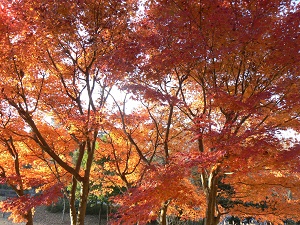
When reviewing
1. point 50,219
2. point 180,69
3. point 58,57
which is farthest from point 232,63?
point 50,219

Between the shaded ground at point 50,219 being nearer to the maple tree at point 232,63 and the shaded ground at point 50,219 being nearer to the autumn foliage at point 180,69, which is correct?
the autumn foliage at point 180,69

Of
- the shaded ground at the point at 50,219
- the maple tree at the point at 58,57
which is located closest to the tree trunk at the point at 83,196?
the maple tree at the point at 58,57

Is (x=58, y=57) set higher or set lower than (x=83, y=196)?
higher

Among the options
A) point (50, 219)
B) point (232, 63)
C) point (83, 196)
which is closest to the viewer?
point (232, 63)

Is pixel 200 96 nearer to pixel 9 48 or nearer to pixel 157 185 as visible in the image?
pixel 157 185

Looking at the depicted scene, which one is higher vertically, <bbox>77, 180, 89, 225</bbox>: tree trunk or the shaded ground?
<bbox>77, 180, 89, 225</bbox>: tree trunk

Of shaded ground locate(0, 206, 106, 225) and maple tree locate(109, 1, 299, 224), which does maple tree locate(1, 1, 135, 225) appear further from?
shaded ground locate(0, 206, 106, 225)

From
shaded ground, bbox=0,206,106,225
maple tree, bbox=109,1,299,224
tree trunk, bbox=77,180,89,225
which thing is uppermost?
maple tree, bbox=109,1,299,224

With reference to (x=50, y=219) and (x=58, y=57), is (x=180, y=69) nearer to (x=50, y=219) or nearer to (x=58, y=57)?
(x=58, y=57)

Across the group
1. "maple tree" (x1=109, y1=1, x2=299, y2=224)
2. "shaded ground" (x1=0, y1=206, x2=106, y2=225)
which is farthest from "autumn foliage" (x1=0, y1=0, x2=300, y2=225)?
"shaded ground" (x1=0, y1=206, x2=106, y2=225)

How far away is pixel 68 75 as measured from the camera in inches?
312

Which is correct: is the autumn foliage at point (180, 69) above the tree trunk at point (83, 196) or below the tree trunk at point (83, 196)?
above

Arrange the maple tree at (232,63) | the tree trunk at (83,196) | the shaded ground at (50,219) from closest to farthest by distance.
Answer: the maple tree at (232,63)
the tree trunk at (83,196)
the shaded ground at (50,219)

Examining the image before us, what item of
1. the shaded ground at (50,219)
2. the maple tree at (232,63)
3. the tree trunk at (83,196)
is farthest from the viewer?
the shaded ground at (50,219)
